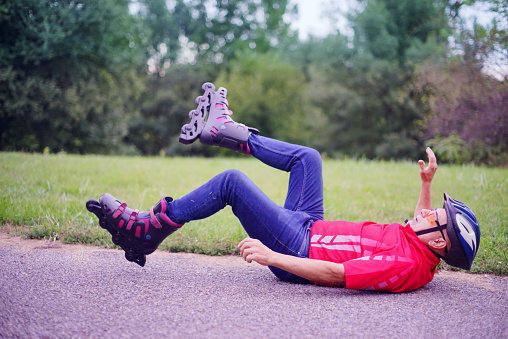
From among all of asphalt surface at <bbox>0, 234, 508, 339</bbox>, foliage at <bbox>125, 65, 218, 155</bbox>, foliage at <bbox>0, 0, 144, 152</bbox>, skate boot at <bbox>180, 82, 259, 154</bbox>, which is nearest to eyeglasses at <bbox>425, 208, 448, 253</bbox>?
asphalt surface at <bbox>0, 234, 508, 339</bbox>

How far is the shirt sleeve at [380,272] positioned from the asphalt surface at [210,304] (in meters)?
0.10

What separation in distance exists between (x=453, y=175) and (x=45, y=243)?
7220 mm

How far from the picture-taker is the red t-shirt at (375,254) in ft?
8.84

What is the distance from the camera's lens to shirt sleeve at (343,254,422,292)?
105 inches

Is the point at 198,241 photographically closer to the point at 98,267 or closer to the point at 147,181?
the point at 98,267

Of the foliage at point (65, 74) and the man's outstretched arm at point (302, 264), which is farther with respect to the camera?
the foliage at point (65, 74)

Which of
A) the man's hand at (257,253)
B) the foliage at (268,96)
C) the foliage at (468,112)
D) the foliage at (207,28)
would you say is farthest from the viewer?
the foliage at (207,28)

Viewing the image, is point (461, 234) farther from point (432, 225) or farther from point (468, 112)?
point (468, 112)

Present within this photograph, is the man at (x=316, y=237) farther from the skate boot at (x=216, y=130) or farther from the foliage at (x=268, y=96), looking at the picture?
the foliage at (x=268, y=96)

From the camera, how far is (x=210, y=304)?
253 centimetres

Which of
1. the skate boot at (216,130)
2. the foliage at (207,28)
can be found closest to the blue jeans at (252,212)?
the skate boot at (216,130)

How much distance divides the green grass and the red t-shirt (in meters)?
1.17

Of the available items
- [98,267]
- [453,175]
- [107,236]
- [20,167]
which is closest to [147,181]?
[20,167]

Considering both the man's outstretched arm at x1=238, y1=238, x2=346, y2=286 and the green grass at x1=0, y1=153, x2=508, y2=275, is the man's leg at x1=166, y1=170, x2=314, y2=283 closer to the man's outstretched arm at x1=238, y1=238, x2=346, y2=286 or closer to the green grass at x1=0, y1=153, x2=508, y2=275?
the man's outstretched arm at x1=238, y1=238, x2=346, y2=286
